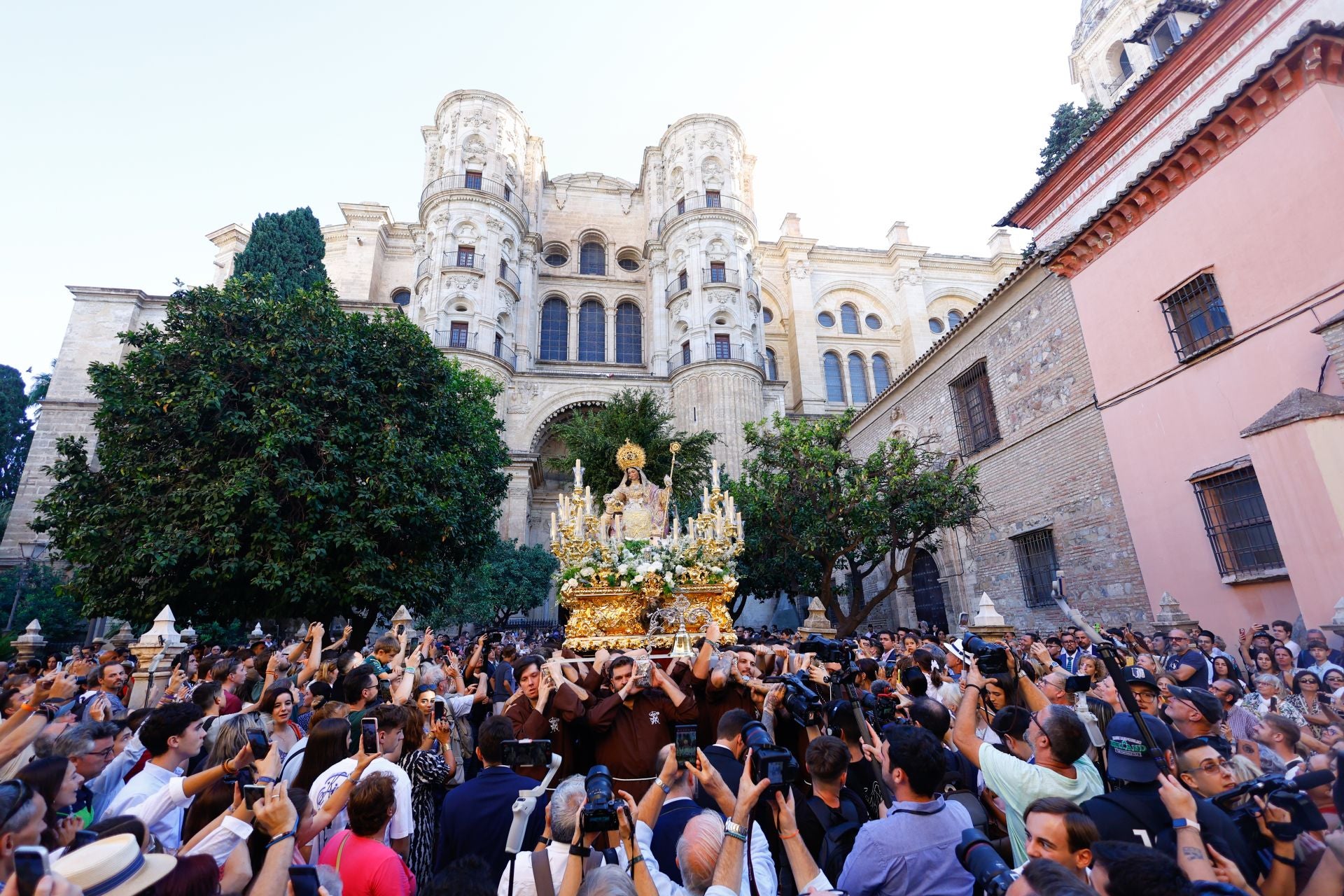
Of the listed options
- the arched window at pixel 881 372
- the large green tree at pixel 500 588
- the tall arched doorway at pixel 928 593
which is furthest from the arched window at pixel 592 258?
the tall arched doorway at pixel 928 593

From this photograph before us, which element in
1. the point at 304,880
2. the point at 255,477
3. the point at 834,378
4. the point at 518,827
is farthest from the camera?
the point at 834,378

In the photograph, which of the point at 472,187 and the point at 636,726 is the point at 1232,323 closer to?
the point at 636,726

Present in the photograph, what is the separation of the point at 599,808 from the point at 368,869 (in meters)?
1.28

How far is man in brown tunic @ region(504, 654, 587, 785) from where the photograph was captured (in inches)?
170

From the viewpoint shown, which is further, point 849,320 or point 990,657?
point 849,320

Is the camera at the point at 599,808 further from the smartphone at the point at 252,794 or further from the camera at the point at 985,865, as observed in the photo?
the smartphone at the point at 252,794

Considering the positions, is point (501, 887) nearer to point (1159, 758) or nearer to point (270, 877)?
point (270, 877)

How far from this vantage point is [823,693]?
461 cm

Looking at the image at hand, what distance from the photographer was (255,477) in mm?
13023

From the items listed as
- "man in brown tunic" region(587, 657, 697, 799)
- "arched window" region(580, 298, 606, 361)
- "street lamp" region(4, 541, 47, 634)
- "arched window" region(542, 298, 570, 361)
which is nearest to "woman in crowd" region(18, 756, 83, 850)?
"man in brown tunic" region(587, 657, 697, 799)

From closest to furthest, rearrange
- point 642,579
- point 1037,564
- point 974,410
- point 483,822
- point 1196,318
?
1. point 483,822
2. point 642,579
3. point 1196,318
4. point 1037,564
5. point 974,410

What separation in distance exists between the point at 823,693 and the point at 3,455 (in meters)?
45.5

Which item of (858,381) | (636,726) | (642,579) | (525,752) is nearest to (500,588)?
(642,579)

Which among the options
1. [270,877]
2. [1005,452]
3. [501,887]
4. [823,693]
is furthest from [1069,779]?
[1005,452]
